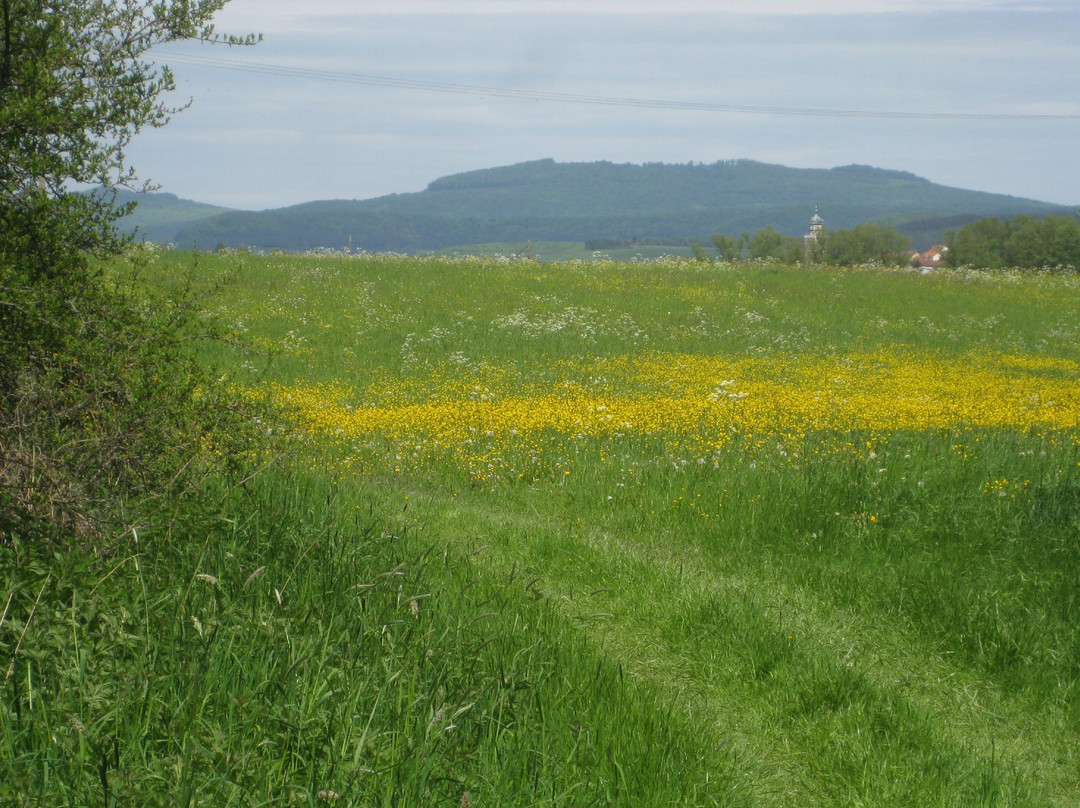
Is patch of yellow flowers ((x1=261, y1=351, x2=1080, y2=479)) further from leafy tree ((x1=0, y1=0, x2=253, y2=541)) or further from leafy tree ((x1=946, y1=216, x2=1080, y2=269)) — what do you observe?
leafy tree ((x1=946, y1=216, x2=1080, y2=269))

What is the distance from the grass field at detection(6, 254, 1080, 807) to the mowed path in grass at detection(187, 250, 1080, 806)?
33 millimetres

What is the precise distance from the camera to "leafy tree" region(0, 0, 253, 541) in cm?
550

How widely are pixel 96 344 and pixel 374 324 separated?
58.4 feet

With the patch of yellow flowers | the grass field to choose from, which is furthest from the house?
the grass field

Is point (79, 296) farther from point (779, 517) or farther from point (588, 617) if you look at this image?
point (779, 517)

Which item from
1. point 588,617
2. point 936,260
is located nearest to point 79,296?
point 588,617

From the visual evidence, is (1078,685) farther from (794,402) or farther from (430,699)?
(794,402)

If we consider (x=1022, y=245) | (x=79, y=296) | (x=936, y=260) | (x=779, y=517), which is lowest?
(x=779, y=517)

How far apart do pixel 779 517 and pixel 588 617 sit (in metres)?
3.31

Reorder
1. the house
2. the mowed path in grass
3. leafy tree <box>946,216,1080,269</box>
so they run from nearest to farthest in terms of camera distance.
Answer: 1. the mowed path in grass
2. the house
3. leafy tree <box>946,216,1080,269</box>

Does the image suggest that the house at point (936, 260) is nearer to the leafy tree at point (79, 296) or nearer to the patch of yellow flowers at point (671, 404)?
the patch of yellow flowers at point (671, 404)

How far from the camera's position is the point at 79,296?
6.31m

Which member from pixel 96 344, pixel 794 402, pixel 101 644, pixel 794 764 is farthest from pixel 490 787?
pixel 794 402

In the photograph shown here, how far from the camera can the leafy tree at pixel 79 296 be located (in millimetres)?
5498
